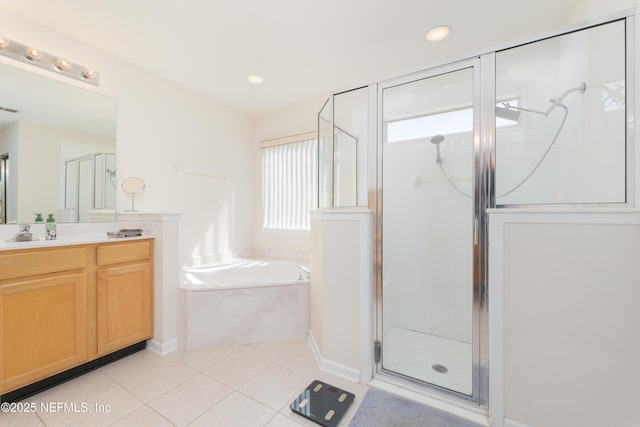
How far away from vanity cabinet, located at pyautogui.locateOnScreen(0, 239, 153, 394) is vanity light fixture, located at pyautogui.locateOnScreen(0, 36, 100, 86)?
4.71 ft

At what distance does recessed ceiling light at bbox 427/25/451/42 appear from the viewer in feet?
6.45

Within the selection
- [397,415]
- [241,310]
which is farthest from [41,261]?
[397,415]

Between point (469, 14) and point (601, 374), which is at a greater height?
point (469, 14)

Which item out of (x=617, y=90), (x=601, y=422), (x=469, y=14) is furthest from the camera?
(x=469, y=14)

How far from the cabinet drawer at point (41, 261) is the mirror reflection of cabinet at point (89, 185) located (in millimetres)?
569

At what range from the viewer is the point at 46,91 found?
1.98m

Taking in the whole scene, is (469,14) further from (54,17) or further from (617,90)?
(54,17)

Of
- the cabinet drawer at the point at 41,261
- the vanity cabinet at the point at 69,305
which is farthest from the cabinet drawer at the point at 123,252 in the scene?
the cabinet drawer at the point at 41,261

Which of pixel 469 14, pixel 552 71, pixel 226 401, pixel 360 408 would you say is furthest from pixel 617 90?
pixel 226 401

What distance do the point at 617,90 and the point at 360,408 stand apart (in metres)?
2.13

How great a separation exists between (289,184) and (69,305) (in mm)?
2376

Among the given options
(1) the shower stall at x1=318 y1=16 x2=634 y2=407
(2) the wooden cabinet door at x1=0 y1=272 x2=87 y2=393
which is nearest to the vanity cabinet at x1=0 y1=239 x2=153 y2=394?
(2) the wooden cabinet door at x1=0 y1=272 x2=87 y2=393

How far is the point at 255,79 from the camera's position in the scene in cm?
273

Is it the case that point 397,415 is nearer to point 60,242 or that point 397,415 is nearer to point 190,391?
point 190,391
